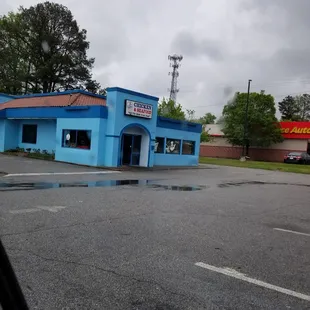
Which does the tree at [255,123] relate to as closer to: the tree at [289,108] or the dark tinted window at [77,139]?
the dark tinted window at [77,139]

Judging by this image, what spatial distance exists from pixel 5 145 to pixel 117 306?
1132 inches

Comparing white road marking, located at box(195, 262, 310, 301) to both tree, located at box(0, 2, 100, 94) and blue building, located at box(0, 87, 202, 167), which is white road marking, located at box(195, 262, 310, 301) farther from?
tree, located at box(0, 2, 100, 94)

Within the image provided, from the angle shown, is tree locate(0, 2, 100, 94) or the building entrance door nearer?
the building entrance door

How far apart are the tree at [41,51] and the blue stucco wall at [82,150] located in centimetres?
2910

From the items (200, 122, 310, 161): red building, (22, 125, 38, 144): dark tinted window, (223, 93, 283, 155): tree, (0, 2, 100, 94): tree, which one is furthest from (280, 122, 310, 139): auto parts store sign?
(22, 125, 38, 144): dark tinted window

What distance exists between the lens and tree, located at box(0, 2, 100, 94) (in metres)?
51.8

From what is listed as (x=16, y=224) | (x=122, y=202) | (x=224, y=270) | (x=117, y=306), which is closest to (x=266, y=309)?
(x=224, y=270)

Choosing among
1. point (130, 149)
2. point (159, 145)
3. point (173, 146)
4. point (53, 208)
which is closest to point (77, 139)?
point (130, 149)

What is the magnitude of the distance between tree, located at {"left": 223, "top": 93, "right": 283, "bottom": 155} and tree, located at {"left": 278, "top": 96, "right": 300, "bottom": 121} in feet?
148

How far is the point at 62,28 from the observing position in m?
54.5

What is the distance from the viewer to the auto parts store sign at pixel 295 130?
48938 mm

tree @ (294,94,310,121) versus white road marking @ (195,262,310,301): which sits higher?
tree @ (294,94,310,121)

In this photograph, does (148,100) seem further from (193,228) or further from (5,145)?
(193,228)

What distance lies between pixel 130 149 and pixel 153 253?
20.4m
